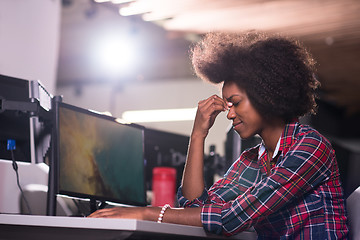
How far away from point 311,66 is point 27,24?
2306 millimetres

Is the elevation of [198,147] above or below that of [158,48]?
below

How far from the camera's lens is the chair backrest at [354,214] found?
1521mm

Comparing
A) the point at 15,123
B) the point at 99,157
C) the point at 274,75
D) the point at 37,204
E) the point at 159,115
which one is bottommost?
the point at 37,204

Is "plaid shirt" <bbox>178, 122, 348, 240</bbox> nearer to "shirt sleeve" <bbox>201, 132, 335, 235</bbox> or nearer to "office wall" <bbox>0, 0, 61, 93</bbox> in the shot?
"shirt sleeve" <bbox>201, 132, 335, 235</bbox>

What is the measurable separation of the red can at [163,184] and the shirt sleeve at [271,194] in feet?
3.05

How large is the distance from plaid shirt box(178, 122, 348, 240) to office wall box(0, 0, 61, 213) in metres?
1.88

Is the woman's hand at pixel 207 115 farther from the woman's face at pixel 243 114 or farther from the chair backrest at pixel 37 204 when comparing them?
the chair backrest at pixel 37 204

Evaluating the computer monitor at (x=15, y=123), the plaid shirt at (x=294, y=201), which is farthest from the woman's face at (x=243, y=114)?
the computer monitor at (x=15, y=123)

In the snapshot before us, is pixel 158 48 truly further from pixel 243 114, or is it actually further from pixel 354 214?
pixel 354 214

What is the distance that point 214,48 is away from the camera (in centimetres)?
194

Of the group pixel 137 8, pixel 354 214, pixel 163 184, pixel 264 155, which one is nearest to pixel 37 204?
pixel 163 184

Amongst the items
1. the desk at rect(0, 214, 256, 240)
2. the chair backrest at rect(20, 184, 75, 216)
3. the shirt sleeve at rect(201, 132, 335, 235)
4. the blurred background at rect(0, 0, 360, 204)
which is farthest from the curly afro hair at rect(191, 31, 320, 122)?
the chair backrest at rect(20, 184, 75, 216)

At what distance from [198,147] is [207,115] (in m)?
0.12

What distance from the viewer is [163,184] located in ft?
7.76
